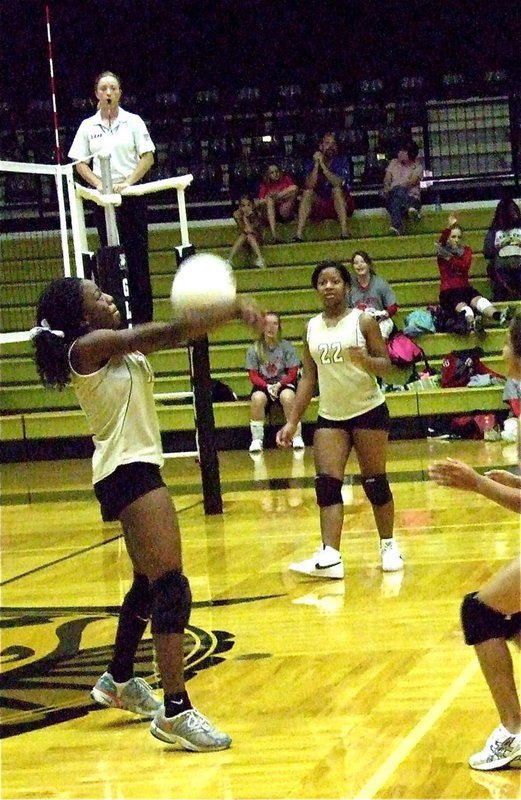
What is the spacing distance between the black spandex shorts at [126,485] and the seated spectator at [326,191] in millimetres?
12414

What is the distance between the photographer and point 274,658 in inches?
238

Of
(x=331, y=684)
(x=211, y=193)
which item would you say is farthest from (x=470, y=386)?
(x=331, y=684)

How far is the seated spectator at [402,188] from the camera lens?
1709 centimetres

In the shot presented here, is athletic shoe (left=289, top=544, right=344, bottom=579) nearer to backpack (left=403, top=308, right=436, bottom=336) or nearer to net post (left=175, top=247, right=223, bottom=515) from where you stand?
net post (left=175, top=247, right=223, bottom=515)

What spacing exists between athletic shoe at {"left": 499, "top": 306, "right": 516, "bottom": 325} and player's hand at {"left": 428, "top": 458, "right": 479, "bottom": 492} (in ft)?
35.8

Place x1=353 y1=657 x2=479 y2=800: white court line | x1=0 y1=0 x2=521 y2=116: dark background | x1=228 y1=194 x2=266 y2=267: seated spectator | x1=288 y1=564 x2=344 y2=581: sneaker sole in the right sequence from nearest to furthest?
x1=353 y1=657 x2=479 y2=800: white court line, x1=288 y1=564 x2=344 y2=581: sneaker sole, x1=228 y1=194 x2=266 y2=267: seated spectator, x1=0 y1=0 x2=521 y2=116: dark background

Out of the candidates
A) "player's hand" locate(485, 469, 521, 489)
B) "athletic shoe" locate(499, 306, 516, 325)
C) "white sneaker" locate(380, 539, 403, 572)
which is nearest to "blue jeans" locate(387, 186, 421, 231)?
"athletic shoe" locate(499, 306, 516, 325)

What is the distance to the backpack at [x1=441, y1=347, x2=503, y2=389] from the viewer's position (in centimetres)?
1483

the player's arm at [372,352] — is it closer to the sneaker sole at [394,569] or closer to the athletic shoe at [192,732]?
the sneaker sole at [394,569]

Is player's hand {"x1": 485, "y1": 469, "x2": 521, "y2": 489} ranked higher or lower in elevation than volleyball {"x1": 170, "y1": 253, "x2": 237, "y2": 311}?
lower

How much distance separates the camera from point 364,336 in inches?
307

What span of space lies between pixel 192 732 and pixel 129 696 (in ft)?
2.03

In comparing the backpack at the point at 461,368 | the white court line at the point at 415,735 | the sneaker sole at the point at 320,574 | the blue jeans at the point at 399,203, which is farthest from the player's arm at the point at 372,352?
the blue jeans at the point at 399,203

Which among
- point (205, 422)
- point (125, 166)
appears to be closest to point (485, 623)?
point (205, 422)
